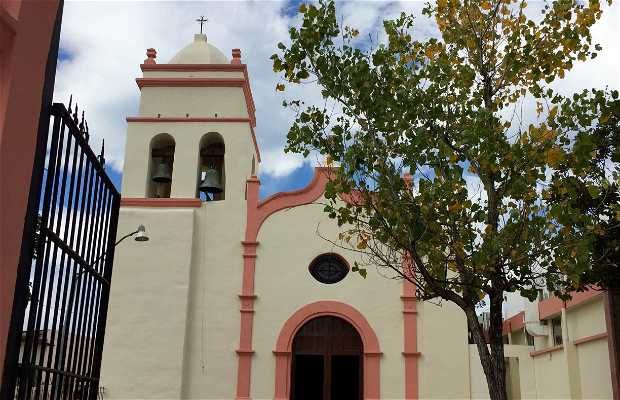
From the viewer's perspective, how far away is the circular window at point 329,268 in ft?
57.1

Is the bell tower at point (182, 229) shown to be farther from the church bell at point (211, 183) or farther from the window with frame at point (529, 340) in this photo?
the window with frame at point (529, 340)

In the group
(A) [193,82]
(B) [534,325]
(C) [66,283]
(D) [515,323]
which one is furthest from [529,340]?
(C) [66,283]

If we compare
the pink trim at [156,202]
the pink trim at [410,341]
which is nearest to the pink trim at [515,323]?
the pink trim at [410,341]

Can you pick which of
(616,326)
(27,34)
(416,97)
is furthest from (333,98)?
(616,326)

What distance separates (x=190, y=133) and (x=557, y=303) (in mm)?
10195

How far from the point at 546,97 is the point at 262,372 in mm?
10465

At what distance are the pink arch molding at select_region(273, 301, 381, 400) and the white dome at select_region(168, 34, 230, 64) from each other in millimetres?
7120

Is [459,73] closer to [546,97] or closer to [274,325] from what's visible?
[546,97]

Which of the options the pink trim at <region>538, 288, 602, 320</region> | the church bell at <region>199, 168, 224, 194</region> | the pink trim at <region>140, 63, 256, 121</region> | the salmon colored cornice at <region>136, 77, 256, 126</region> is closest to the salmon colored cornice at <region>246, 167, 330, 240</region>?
the church bell at <region>199, 168, 224, 194</region>

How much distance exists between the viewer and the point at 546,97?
8336mm

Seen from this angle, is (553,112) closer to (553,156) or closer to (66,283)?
(553,156)

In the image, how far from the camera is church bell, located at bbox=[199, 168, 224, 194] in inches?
685

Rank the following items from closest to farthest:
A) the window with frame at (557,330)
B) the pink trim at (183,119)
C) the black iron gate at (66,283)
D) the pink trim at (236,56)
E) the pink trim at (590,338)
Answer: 1. the black iron gate at (66,283)
2. the pink trim at (590,338)
3. the pink trim at (183,119)
4. the pink trim at (236,56)
5. the window with frame at (557,330)

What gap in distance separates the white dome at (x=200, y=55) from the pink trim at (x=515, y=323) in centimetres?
1264
